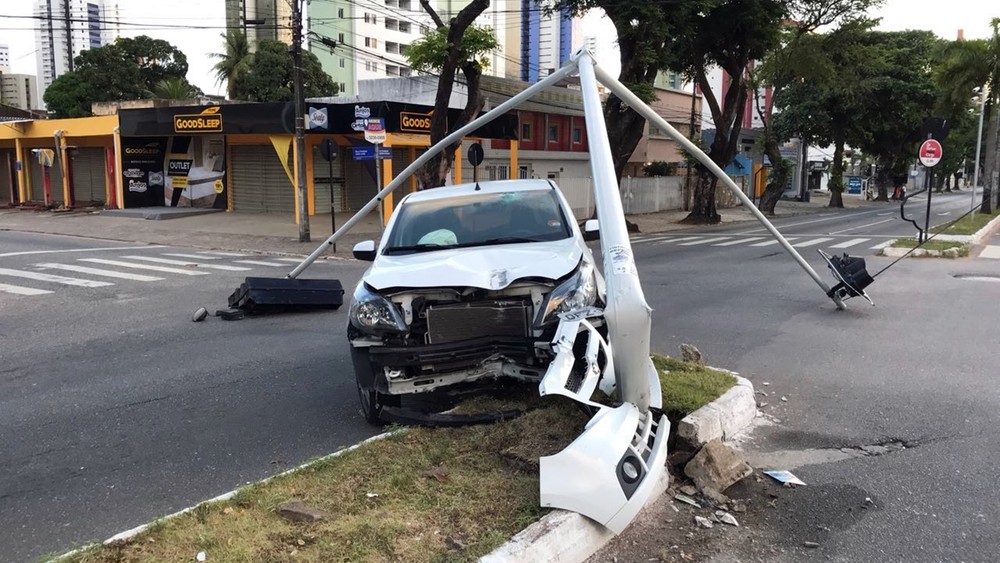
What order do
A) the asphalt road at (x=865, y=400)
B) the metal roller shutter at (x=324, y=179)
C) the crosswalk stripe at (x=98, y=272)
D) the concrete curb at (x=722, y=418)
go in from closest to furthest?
1. the asphalt road at (x=865, y=400)
2. the concrete curb at (x=722, y=418)
3. the crosswalk stripe at (x=98, y=272)
4. the metal roller shutter at (x=324, y=179)

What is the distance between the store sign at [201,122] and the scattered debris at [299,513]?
25.3 meters

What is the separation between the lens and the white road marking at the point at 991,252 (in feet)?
51.6

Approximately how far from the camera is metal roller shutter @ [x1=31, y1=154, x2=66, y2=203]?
1431 inches

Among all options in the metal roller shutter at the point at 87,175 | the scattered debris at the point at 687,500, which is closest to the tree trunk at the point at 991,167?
the scattered debris at the point at 687,500

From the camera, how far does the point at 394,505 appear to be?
397 cm

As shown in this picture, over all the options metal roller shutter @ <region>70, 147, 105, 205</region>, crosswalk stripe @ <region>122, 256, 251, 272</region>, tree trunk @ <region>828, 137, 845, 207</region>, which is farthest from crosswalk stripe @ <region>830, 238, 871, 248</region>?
metal roller shutter @ <region>70, 147, 105, 205</region>

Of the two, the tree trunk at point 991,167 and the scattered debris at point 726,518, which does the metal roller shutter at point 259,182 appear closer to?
the scattered debris at point 726,518

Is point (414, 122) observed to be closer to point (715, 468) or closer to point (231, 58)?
point (715, 468)

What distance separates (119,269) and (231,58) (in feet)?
125

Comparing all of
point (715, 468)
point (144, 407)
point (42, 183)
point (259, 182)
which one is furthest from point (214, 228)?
point (715, 468)

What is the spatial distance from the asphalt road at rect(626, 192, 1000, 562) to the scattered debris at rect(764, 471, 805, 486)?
0.08m

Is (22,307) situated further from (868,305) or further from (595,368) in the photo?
(868,305)

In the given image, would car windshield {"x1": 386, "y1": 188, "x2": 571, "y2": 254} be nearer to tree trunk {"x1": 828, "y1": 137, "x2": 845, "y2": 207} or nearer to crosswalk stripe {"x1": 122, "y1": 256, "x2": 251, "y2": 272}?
crosswalk stripe {"x1": 122, "y1": 256, "x2": 251, "y2": 272}

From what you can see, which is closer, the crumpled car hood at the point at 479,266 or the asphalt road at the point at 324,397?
the asphalt road at the point at 324,397
